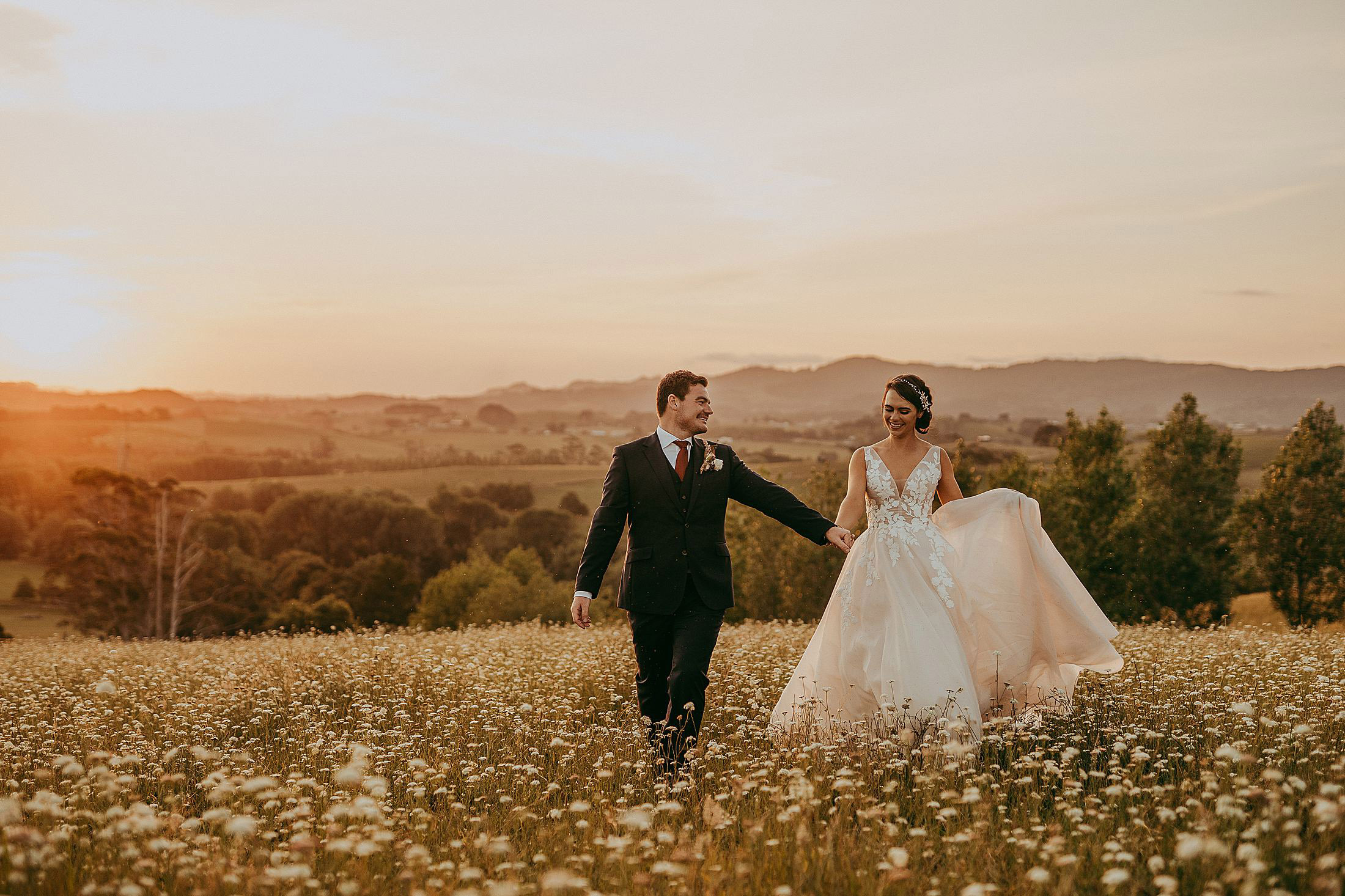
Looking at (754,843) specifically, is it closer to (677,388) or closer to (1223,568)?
(677,388)

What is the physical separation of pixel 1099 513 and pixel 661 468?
56443mm

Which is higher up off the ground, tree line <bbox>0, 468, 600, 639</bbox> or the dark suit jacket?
the dark suit jacket

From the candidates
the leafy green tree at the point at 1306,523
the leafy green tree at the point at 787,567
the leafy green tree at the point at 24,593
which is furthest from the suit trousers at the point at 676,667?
the leafy green tree at the point at 24,593

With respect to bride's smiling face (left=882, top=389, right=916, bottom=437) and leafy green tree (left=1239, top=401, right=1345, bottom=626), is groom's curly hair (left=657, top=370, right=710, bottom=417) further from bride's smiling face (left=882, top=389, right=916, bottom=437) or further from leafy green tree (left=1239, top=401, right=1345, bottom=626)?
leafy green tree (left=1239, top=401, right=1345, bottom=626)

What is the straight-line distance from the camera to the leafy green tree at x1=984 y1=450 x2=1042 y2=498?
178 feet


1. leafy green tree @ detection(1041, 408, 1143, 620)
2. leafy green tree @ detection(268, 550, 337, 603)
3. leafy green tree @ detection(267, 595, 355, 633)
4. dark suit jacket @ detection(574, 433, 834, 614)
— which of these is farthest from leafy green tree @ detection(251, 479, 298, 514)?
dark suit jacket @ detection(574, 433, 834, 614)

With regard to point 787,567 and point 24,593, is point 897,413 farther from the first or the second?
point 24,593

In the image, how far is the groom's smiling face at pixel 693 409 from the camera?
761 centimetres

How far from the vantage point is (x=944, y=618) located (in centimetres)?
773

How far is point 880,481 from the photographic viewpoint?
834 centimetres

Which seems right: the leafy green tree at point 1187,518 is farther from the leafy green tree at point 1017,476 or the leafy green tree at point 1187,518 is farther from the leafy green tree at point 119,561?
the leafy green tree at point 119,561

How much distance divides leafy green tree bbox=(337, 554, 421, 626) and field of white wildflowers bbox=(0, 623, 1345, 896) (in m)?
56.5

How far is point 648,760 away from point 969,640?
2.83 meters

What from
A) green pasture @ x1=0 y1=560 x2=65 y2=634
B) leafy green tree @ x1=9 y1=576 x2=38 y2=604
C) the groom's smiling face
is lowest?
green pasture @ x1=0 y1=560 x2=65 y2=634
